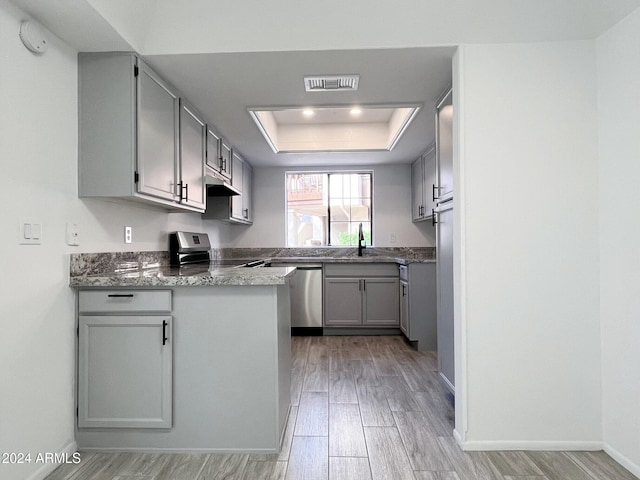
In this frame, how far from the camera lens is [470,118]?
→ 190 cm

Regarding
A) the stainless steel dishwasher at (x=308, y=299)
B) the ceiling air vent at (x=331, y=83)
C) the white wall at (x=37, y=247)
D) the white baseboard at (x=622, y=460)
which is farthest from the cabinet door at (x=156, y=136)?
the white baseboard at (x=622, y=460)

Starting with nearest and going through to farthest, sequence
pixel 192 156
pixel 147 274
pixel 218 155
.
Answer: pixel 147 274, pixel 192 156, pixel 218 155

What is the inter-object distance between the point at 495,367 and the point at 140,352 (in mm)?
1847

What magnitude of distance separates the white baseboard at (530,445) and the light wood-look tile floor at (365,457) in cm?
3

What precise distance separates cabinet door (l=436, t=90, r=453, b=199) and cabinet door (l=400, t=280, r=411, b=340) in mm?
1547

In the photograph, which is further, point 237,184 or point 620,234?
point 237,184

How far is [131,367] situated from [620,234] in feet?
8.34

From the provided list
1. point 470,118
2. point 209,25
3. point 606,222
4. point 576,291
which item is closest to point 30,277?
point 209,25

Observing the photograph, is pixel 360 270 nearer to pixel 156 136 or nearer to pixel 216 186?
pixel 216 186

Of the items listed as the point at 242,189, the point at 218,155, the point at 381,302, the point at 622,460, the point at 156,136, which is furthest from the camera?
the point at 242,189

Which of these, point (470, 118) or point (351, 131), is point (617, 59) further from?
point (351, 131)

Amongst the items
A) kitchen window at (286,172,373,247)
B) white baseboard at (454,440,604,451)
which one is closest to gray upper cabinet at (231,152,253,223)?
kitchen window at (286,172,373,247)

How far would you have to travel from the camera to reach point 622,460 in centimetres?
173

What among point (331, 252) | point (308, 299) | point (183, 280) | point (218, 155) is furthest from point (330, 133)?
point (183, 280)
